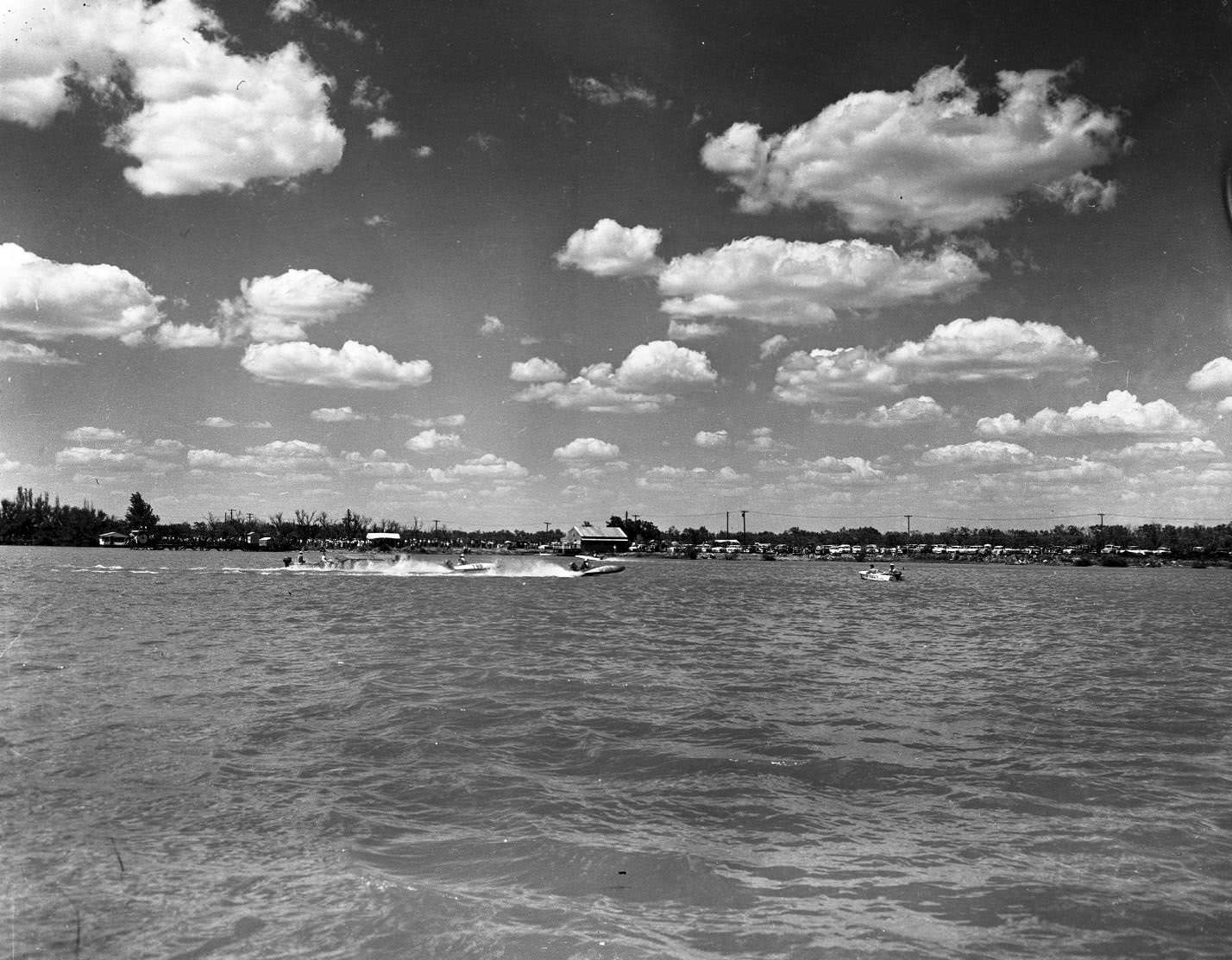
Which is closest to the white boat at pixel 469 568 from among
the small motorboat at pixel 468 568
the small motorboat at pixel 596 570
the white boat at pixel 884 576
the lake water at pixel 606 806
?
the small motorboat at pixel 468 568

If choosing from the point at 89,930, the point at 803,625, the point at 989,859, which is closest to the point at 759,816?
the point at 989,859

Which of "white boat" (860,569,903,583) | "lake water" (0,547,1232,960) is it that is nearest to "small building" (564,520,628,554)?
"white boat" (860,569,903,583)

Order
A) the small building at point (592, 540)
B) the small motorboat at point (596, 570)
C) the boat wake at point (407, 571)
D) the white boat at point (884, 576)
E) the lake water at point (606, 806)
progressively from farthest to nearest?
the small building at point (592, 540) → the small motorboat at point (596, 570) → the boat wake at point (407, 571) → the white boat at point (884, 576) → the lake water at point (606, 806)

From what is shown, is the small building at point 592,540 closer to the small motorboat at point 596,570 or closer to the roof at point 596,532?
the roof at point 596,532

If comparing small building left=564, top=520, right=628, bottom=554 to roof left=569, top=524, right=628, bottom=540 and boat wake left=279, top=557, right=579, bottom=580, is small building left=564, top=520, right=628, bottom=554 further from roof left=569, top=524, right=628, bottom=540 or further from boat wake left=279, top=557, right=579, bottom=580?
boat wake left=279, top=557, right=579, bottom=580

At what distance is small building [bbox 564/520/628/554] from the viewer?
180125mm

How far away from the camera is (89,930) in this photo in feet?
22.9

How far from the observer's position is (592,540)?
180375 millimetres

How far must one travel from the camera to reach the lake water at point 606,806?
7.27m

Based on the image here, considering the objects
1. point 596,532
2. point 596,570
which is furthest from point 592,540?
point 596,570

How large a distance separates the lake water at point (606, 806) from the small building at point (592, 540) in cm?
15363

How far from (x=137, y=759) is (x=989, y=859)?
38.0 feet

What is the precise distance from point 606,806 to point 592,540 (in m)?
170

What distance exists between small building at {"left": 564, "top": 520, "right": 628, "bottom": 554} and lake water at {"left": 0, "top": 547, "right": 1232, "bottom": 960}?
153631 millimetres
